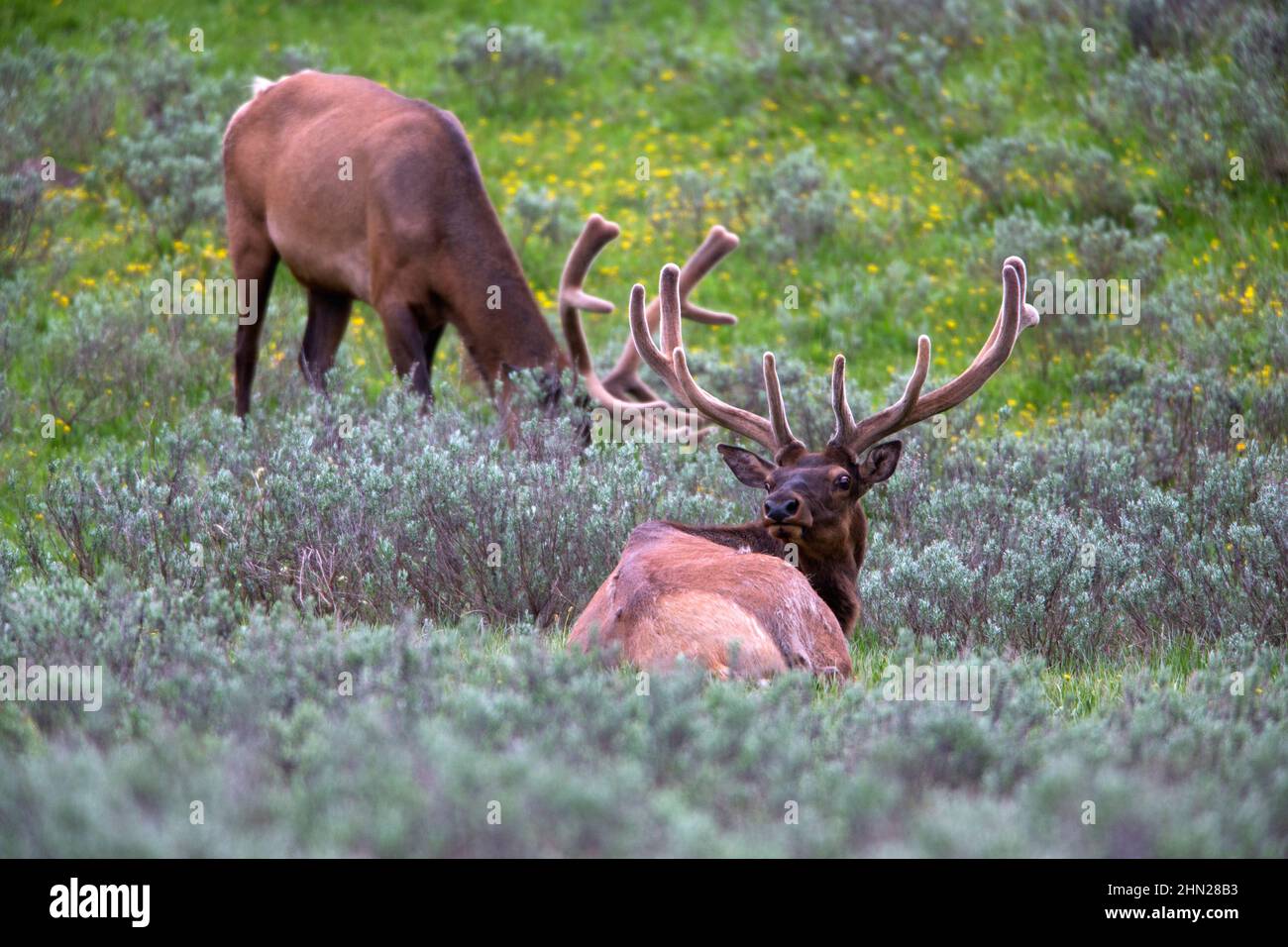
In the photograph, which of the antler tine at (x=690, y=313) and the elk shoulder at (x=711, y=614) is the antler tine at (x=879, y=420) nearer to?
the elk shoulder at (x=711, y=614)

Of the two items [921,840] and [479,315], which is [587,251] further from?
[921,840]

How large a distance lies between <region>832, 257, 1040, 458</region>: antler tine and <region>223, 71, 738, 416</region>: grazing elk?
8.87ft

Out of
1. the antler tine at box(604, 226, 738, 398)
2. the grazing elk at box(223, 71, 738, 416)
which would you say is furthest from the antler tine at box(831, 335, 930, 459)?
the antler tine at box(604, 226, 738, 398)

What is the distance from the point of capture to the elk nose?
17.1 ft

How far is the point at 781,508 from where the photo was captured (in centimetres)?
520

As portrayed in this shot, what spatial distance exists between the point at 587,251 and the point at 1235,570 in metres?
4.16

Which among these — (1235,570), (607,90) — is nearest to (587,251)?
(1235,570)

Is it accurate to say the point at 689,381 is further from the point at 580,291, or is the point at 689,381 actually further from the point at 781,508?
the point at 580,291

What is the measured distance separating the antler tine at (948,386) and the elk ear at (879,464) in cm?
7

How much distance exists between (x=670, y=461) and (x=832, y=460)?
216cm

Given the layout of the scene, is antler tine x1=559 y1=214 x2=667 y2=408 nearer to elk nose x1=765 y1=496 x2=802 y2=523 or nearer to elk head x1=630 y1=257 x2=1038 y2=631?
elk head x1=630 y1=257 x2=1038 y2=631

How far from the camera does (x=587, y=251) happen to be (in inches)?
344

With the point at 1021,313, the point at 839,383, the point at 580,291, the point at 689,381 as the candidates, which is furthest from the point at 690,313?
the point at 839,383
